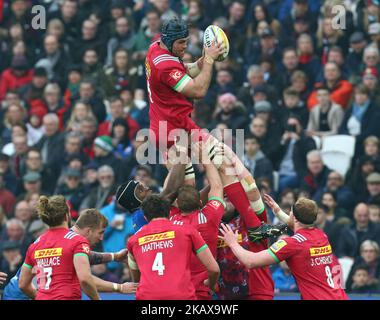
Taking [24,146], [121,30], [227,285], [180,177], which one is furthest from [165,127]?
[121,30]

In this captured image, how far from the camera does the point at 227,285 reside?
1460 centimetres

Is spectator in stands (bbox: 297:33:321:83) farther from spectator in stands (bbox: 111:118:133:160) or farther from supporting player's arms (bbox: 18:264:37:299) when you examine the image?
supporting player's arms (bbox: 18:264:37:299)

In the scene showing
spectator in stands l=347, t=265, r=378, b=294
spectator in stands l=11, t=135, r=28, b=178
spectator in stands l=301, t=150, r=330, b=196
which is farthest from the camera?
spectator in stands l=11, t=135, r=28, b=178

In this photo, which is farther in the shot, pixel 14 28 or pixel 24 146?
pixel 14 28

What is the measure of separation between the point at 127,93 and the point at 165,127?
7738 millimetres

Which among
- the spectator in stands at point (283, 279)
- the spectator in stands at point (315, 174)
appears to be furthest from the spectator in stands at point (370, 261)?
the spectator in stands at point (315, 174)

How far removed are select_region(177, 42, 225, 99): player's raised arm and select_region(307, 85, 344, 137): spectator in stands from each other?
→ 637cm

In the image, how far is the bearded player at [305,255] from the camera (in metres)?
13.6

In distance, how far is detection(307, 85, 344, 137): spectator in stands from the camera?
20406 mm

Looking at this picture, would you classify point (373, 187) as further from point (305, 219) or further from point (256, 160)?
point (305, 219)

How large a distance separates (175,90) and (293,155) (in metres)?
5.99

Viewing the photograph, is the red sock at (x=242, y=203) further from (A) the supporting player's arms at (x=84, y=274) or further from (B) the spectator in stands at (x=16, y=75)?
(B) the spectator in stands at (x=16, y=75)

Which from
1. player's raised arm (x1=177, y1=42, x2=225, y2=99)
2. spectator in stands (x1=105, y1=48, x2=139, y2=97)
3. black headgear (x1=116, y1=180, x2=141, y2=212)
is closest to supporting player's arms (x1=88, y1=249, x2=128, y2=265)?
black headgear (x1=116, y1=180, x2=141, y2=212)

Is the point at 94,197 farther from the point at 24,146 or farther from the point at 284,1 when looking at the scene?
the point at 284,1
